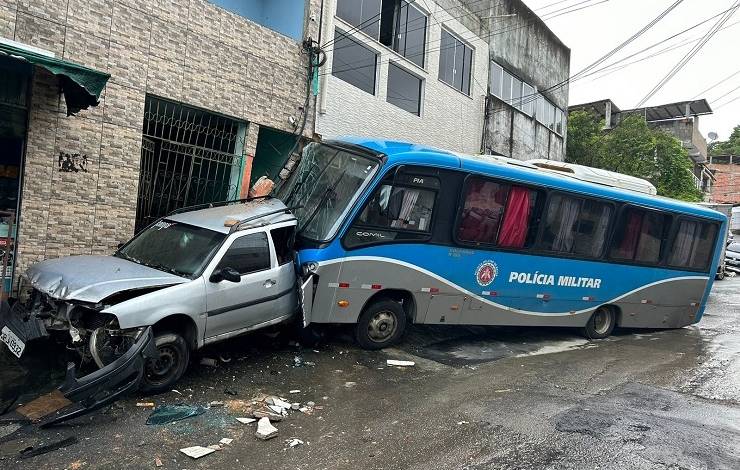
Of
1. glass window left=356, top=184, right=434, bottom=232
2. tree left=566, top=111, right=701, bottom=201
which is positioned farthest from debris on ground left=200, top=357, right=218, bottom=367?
tree left=566, top=111, right=701, bottom=201

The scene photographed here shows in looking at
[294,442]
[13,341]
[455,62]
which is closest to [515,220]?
[294,442]

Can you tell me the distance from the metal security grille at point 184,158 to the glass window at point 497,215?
5.09 meters

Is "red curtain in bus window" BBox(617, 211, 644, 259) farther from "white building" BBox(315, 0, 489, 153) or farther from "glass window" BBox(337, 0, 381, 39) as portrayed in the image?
"glass window" BBox(337, 0, 381, 39)

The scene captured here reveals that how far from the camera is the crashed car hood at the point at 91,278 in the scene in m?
5.12

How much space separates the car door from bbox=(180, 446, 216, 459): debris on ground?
64.3 inches

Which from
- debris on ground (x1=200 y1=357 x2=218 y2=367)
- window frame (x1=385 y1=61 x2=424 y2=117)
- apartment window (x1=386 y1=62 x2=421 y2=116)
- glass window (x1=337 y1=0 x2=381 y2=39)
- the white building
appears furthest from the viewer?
apartment window (x1=386 y1=62 x2=421 y2=116)

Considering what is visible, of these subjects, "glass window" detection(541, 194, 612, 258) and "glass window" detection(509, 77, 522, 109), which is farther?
"glass window" detection(509, 77, 522, 109)

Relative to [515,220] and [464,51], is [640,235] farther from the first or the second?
[464,51]

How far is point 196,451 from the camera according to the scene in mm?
4344

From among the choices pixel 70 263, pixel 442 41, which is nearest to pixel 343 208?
pixel 70 263

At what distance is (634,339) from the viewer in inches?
414

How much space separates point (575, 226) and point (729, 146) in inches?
2351

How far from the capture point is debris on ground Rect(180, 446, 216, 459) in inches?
168

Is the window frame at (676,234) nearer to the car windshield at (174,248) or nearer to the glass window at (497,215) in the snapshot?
the glass window at (497,215)
